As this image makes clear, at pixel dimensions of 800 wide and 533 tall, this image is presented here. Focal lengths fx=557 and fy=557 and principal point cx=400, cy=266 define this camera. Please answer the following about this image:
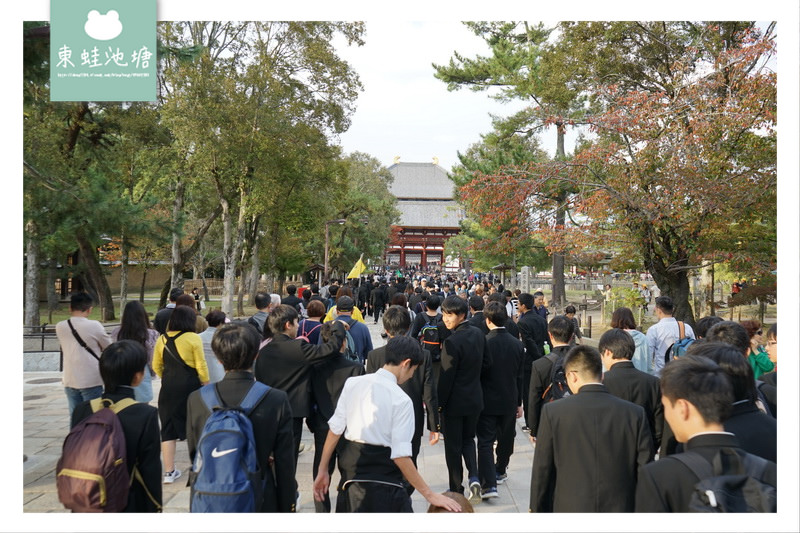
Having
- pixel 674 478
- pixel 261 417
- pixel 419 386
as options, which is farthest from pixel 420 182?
pixel 674 478

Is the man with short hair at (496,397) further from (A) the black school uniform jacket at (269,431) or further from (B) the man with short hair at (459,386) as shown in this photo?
(A) the black school uniform jacket at (269,431)

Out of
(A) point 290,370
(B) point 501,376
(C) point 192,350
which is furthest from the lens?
(B) point 501,376

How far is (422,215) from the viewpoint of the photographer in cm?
6512

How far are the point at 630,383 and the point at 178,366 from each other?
346 centimetres

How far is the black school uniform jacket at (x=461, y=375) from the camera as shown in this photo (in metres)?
4.39

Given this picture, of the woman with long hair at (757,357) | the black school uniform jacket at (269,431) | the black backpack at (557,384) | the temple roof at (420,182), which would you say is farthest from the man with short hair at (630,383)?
the temple roof at (420,182)

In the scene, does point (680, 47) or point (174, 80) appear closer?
point (680, 47)

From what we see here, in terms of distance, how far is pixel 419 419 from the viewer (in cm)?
427

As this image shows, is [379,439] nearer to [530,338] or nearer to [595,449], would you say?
[595,449]

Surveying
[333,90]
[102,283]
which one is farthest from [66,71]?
[102,283]

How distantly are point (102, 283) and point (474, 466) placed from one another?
1647 centimetres

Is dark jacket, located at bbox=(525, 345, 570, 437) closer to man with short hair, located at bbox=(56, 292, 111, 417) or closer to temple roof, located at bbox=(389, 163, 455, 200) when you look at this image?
man with short hair, located at bbox=(56, 292, 111, 417)

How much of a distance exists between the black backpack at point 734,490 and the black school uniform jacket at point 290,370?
8.37 feet

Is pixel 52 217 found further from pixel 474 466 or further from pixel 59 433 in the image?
pixel 474 466
